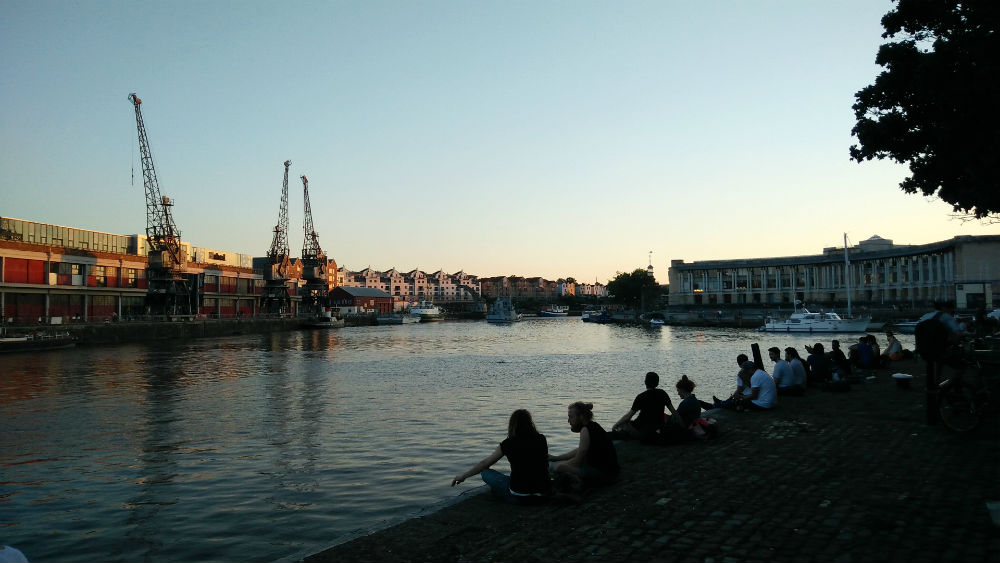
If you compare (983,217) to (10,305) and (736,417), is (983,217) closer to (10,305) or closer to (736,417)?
(736,417)

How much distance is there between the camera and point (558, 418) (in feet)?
70.5

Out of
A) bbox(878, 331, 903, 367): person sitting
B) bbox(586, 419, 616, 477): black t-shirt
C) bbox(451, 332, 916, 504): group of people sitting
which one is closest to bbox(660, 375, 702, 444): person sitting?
bbox(451, 332, 916, 504): group of people sitting

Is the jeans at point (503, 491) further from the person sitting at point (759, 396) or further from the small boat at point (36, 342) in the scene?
the small boat at point (36, 342)

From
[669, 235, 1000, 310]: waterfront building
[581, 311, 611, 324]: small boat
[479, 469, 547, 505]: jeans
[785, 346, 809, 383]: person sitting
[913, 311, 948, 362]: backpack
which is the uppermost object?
[669, 235, 1000, 310]: waterfront building

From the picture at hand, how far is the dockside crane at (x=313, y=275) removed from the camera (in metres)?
150

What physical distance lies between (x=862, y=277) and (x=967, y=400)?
161744 millimetres

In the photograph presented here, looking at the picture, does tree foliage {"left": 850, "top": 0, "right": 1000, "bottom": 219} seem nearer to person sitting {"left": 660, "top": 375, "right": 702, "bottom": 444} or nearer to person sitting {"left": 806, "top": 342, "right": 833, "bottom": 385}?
person sitting {"left": 806, "top": 342, "right": 833, "bottom": 385}

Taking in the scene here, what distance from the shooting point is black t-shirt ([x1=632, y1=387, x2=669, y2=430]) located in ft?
42.9

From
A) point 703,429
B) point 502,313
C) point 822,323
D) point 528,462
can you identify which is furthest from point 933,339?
point 502,313

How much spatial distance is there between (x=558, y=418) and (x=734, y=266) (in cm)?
17537

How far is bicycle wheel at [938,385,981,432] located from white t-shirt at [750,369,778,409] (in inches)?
170

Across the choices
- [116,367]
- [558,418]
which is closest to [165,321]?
[116,367]

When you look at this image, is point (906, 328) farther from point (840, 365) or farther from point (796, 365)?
point (796, 365)

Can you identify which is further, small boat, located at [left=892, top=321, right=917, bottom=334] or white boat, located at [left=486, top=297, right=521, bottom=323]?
white boat, located at [left=486, top=297, right=521, bottom=323]
